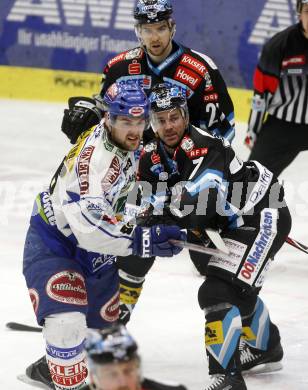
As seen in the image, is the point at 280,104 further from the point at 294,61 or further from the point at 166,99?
the point at 166,99

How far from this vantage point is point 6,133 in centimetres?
848

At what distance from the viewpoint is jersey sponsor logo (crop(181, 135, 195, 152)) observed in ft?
13.5

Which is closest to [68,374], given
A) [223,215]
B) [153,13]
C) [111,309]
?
[111,309]

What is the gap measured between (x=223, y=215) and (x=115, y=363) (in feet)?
5.42

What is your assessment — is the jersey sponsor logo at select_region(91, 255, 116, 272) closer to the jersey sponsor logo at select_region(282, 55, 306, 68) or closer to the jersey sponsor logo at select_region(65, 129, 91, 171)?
the jersey sponsor logo at select_region(65, 129, 91, 171)

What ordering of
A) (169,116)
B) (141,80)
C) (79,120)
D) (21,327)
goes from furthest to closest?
(141,80) < (21,327) < (79,120) < (169,116)

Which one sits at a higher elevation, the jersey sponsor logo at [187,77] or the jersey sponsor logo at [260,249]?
the jersey sponsor logo at [187,77]

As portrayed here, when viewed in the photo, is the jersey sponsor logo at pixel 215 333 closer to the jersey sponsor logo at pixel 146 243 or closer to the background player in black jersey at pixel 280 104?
the jersey sponsor logo at pixel 146 243

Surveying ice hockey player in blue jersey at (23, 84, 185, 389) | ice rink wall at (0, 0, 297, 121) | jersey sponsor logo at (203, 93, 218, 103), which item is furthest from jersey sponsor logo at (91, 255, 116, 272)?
ice rink wall at (0, 0, 297, 121)

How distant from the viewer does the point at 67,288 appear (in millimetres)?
3850

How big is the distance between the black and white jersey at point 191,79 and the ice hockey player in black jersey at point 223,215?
2.52 ft

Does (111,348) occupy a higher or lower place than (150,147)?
higher

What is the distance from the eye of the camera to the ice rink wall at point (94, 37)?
8.30m

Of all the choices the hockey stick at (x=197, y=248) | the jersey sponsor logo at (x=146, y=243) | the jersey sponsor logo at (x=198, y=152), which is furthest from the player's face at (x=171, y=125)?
the jersey sponsor logo at (x=146, y=243)
